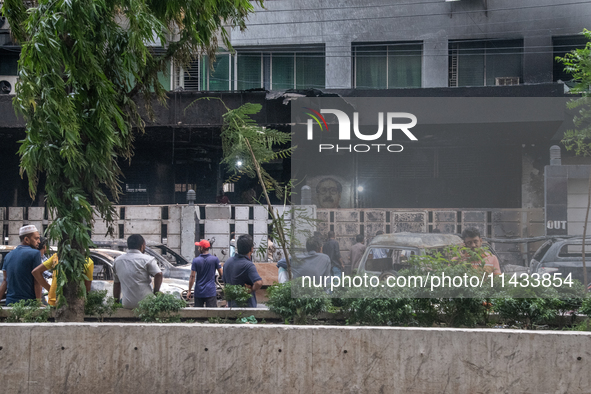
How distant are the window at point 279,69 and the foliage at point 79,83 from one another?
11.4 metres

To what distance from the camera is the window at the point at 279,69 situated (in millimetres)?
17828

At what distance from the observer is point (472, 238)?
23.7 ft

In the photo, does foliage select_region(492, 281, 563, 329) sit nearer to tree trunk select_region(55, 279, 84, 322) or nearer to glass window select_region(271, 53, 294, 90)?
tree trunk select_region(55, 279, 84, 322)

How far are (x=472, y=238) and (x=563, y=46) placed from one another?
40.1ft

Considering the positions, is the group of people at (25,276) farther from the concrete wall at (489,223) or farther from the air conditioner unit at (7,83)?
the air conditioner unit at (7,83)

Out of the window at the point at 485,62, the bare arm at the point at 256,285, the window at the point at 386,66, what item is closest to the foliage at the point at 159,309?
the bare arm at the point at 256,285

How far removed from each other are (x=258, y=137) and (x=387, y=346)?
3.54 metres

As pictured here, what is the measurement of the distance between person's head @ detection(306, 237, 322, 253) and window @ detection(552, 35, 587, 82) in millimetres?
12807

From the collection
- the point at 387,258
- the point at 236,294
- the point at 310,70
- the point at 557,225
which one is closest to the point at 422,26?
the point at 310,70

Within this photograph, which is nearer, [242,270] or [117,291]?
[117,291]

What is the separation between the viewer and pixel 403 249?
7.25 metres

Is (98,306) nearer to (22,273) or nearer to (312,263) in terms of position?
(22,273)

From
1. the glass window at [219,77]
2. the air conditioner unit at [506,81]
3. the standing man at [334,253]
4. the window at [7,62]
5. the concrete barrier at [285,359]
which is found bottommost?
the concrete barrier at [285,359]

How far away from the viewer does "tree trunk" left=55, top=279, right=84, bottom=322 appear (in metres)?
6.18
